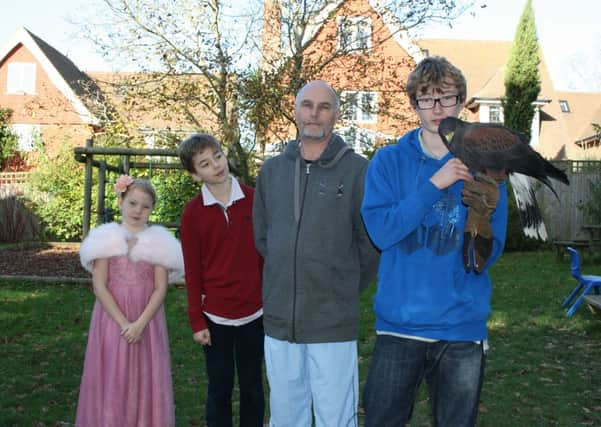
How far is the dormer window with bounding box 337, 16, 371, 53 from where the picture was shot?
12758 mm

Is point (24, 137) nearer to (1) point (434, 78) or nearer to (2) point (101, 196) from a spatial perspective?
(2) point (101, 196)

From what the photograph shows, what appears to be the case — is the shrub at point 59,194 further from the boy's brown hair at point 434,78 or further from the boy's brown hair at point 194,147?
the boy's brown hair at point 434,78

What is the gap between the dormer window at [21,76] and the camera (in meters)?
26.8

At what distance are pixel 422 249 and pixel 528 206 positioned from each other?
1.41 ft

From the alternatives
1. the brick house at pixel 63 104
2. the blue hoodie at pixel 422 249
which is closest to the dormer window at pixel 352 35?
the brick house at pixel 63 104

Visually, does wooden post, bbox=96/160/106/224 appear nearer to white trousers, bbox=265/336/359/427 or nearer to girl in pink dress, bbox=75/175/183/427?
girl in pink dress, bbox=75/175/183/427

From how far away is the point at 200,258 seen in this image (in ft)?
10.8

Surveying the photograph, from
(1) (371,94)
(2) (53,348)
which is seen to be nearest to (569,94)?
(1) (371,94)

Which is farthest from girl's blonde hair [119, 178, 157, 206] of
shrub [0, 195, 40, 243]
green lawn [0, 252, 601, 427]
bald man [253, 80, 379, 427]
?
shrub [0, 195, 40, 243]

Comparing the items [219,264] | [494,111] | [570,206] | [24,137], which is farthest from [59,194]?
[494,111]

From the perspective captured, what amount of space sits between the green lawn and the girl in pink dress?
0.83 metres

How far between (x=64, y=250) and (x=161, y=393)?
34.3 feet

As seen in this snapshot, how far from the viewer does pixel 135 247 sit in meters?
3.68

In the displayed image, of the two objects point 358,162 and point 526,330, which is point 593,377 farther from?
point 358,162
